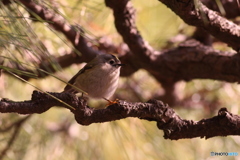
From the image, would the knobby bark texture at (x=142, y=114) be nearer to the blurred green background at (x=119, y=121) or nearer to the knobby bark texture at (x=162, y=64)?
the knobby bark texture at (x=162, y=64)

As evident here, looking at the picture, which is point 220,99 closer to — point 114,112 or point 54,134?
point 54,134

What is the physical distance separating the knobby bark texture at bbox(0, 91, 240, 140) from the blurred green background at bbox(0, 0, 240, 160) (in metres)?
0.45

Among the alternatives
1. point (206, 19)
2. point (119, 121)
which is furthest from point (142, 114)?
point (119, 121)

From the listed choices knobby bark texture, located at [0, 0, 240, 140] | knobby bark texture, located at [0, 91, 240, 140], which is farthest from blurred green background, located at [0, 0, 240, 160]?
knobby bark texture, located at [0, 91, 240, 140]

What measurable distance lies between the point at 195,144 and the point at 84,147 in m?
0.52

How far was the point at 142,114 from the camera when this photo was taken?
1.01 meters

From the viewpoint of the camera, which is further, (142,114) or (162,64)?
(162,64)

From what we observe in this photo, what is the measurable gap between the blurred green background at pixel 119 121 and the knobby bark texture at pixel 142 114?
0.45 meters

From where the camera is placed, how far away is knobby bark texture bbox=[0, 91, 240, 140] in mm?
876

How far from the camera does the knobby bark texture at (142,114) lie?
0.88 meters

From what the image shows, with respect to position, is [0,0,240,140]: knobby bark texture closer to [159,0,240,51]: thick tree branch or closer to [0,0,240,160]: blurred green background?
[159,0,240,51]: thick tree branch

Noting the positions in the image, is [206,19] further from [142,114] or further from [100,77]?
[100,77]

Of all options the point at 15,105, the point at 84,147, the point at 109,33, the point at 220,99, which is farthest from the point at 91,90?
the point at 220,99

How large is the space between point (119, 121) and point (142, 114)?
587mm
